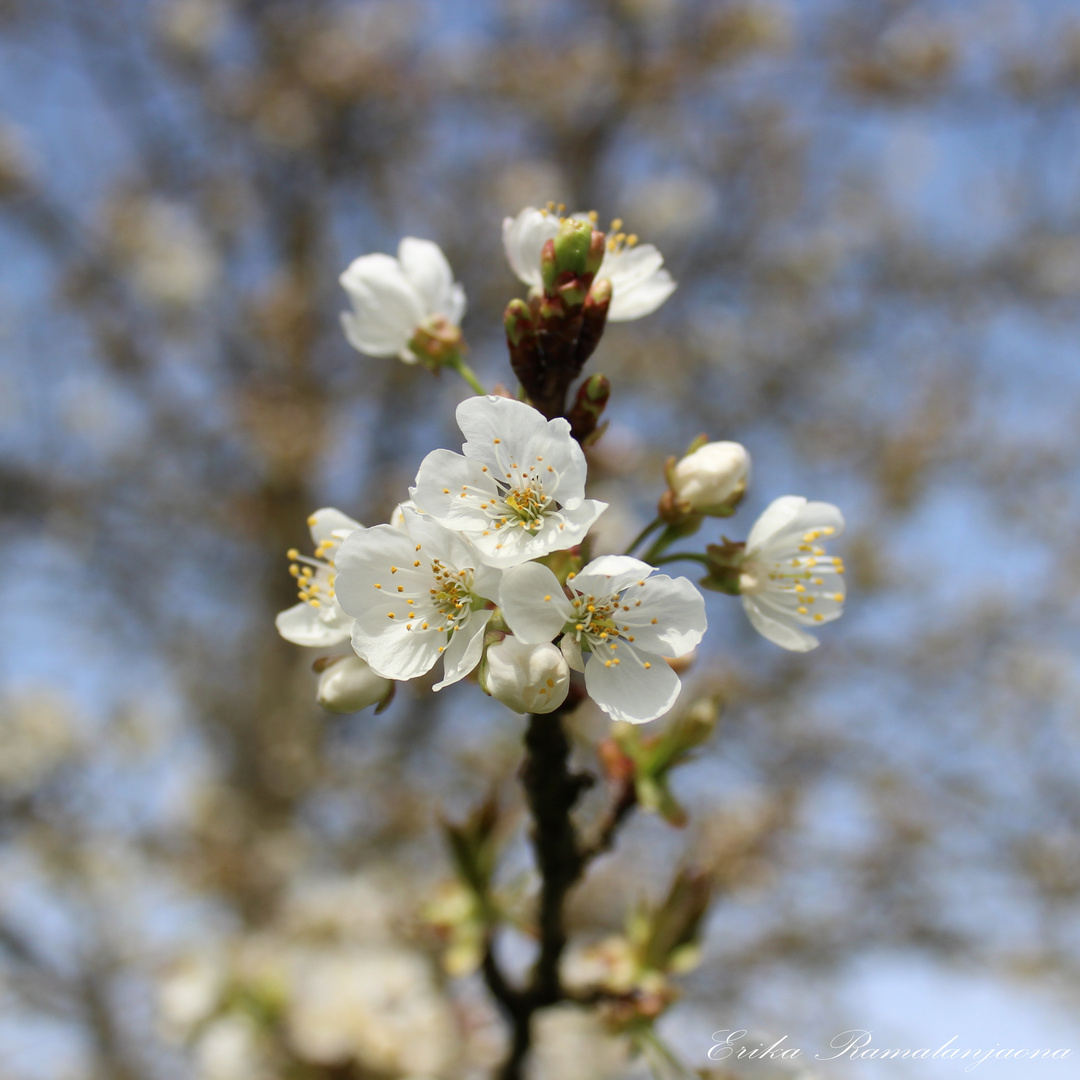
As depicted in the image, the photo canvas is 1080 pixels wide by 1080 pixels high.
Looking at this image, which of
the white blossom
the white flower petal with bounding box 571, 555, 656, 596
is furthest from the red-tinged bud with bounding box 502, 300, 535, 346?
the white blossom

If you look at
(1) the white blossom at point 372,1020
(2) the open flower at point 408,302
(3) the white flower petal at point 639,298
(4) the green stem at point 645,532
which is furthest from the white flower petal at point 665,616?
(1) the white blossom at point 372,1020

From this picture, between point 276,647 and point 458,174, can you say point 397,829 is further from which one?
point 458,174

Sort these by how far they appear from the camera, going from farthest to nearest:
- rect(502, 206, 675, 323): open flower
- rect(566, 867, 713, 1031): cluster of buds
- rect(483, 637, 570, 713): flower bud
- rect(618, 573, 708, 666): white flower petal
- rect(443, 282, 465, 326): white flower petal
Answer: rect(443, 282, 465, 326): white flower petal
rect(566, 867, 713, 1031): cluster of buds
rect(502, 206, 675, 323): open flower
rect(618, 573, 708, 666): white flower petal
rect(483, 637, 570, 713): flower bud

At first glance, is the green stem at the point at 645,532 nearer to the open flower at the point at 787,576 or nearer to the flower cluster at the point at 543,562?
the flower cluster at the point at 543,562

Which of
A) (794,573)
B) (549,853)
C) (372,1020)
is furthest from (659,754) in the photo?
(372,1020)

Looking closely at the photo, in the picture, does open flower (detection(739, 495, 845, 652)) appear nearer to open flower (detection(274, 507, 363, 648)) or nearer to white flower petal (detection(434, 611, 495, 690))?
white flower petal (detection(434, 611, 495, 690))

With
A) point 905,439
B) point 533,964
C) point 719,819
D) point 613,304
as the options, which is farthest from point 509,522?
point 905,439
